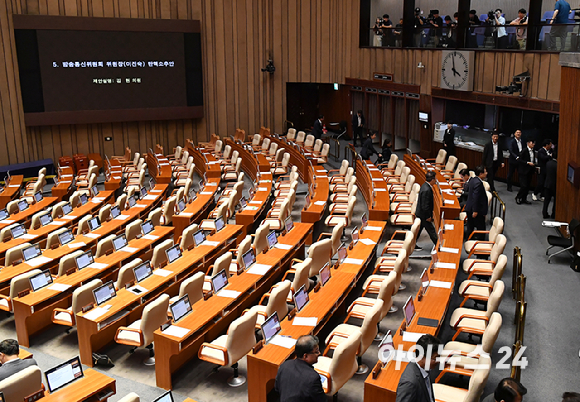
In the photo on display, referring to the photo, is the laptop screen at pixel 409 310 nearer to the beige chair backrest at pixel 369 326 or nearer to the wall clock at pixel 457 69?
the beige chair backrest at pixel 369 326

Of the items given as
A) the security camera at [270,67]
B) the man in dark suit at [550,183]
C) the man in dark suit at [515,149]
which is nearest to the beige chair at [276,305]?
the man in dark suit at [550,183]

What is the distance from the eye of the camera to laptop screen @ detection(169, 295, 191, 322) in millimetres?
6504

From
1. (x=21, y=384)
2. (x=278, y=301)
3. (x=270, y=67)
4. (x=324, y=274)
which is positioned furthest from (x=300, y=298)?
(x=270, y=67)

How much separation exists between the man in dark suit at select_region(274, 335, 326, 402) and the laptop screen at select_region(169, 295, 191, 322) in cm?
247

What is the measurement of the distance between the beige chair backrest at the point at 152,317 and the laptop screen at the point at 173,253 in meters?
1.87

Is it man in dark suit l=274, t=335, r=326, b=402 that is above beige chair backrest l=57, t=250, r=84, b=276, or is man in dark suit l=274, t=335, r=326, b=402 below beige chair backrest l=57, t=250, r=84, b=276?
above

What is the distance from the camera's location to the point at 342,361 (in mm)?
5309

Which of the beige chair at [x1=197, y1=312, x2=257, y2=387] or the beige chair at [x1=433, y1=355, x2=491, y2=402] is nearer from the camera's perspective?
the beige chair at [x1=433, y1=355, x2=491, y2=402]

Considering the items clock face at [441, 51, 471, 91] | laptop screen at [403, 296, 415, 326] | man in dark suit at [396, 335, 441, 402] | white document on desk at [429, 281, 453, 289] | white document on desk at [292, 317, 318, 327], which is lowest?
white document on desk at [292, 317, 318, 327]

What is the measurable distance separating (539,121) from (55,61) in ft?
45.1

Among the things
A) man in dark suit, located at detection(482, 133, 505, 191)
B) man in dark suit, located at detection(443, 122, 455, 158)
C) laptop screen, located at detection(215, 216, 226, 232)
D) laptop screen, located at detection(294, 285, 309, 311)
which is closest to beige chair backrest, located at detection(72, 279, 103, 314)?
laptop screen, located at detection(294, 285, 309, 311)

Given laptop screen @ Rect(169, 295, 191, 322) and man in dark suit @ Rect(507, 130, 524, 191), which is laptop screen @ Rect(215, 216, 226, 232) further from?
man in dark suit @ Rect(507, 130, 524, 191)

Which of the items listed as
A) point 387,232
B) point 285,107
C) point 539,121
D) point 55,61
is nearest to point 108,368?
point 387,232

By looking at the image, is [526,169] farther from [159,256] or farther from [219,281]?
[159,256]
